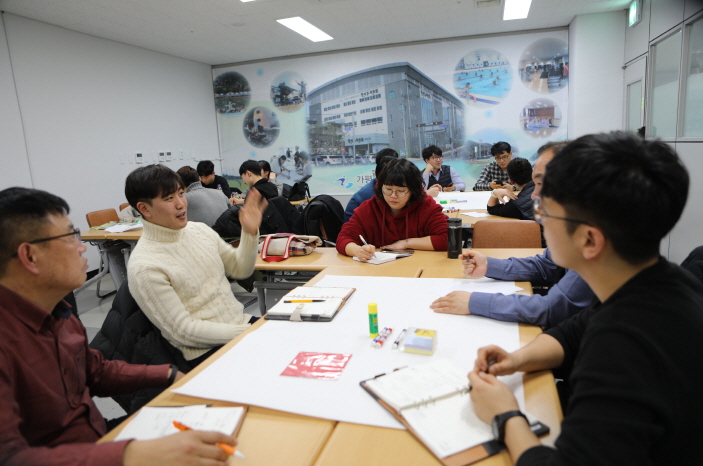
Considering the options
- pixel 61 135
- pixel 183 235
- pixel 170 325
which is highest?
pixel 61 135

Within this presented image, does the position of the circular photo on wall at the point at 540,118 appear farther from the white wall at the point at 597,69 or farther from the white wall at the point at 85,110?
the white wall at the point at 85,110

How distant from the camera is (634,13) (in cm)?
548

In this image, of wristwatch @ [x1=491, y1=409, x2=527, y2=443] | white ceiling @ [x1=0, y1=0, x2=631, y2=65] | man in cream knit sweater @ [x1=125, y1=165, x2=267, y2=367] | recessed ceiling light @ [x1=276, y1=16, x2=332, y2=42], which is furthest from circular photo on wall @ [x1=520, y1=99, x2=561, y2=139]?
wristwatch @ [x1=491, y1=409, x2=527, y2=443]

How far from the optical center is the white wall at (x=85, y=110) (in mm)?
4984

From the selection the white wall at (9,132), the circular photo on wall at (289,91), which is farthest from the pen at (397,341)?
the circular photo on wall at (289,91)

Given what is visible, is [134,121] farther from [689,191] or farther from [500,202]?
[689,191]

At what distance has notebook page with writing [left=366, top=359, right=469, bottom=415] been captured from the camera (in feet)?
3.37

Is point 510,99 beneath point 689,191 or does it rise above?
above

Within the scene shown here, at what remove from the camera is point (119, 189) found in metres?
6.21

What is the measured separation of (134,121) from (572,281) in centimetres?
669

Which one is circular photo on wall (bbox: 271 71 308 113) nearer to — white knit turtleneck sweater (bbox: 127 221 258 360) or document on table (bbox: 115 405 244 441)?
white knit turtleneck sweater (bbox: 127 221 258 360)

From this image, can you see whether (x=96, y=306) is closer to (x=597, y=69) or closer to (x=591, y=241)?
(x=591, y=241)

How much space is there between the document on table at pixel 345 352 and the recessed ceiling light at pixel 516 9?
5.08 meters

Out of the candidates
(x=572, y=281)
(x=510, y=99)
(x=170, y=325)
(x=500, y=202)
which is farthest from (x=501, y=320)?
(x=510, y=99)
